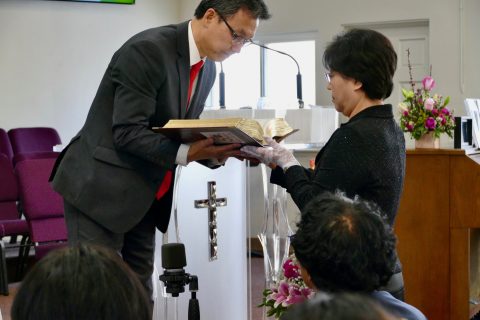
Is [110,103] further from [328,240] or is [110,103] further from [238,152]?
[328,240]

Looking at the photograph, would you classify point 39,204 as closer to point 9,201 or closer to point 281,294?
point 9,201

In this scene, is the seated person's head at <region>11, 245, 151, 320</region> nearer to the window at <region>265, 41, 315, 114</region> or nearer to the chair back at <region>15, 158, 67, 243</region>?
the chair back at <region>15, 158, 67, 243</region>

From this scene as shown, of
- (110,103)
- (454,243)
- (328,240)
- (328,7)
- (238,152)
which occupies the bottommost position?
(454,243)

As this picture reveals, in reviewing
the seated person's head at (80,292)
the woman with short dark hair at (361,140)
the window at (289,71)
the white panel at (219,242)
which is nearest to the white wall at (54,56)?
the window at (289,71)

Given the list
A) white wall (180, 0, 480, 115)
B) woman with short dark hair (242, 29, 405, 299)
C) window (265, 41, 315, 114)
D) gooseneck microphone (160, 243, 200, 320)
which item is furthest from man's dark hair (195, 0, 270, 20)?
window (265, 41, 315, 114)

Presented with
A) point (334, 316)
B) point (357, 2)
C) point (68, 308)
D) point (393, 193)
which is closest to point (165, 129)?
point (393, 193)

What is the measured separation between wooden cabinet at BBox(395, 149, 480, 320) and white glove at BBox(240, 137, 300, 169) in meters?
1.85

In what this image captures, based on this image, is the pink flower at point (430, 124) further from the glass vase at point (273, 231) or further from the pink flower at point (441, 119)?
the glass vase at point (273, 231)

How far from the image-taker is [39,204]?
17.1ft

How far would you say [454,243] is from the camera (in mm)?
3889

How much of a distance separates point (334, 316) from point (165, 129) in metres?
1.45

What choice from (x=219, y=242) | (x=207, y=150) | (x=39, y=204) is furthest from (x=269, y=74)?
(x=207, y=150)

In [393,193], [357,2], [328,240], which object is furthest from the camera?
[357,2]

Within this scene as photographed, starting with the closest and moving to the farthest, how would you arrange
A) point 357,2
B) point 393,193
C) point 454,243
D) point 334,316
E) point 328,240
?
point 334,316 → point 328,240 → point 393,193 → point 454,243 → point 357,2
